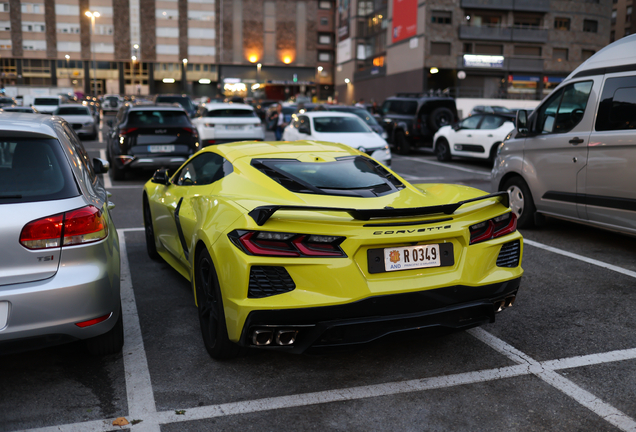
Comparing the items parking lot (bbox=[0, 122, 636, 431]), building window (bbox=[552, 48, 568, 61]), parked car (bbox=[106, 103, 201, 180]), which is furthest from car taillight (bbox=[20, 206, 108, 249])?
building window (bbox=[552, 48, 568, 61])

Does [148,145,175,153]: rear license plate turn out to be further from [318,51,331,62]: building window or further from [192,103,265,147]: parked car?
[318,51,331,62]: building window

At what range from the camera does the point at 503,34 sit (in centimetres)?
5347

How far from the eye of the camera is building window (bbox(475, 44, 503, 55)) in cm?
5356

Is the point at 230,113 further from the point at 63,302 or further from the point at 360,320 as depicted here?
the point at 360,320

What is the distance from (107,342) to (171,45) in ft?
277

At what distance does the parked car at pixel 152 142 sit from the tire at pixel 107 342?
8823mm

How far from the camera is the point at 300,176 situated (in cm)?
424

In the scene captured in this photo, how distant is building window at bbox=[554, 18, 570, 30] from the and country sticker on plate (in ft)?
193

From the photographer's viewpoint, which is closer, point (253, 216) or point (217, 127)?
point (253, 216)

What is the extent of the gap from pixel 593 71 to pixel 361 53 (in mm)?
65077

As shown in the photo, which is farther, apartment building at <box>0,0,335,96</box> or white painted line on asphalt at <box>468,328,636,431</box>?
apartment building at <box>0,0,335,96</box>

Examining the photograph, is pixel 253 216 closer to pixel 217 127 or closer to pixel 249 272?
pixel 249 272

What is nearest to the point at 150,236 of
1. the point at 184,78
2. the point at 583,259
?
the point at 583,259

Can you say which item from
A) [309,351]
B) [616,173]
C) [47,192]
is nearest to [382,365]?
[309,351]
